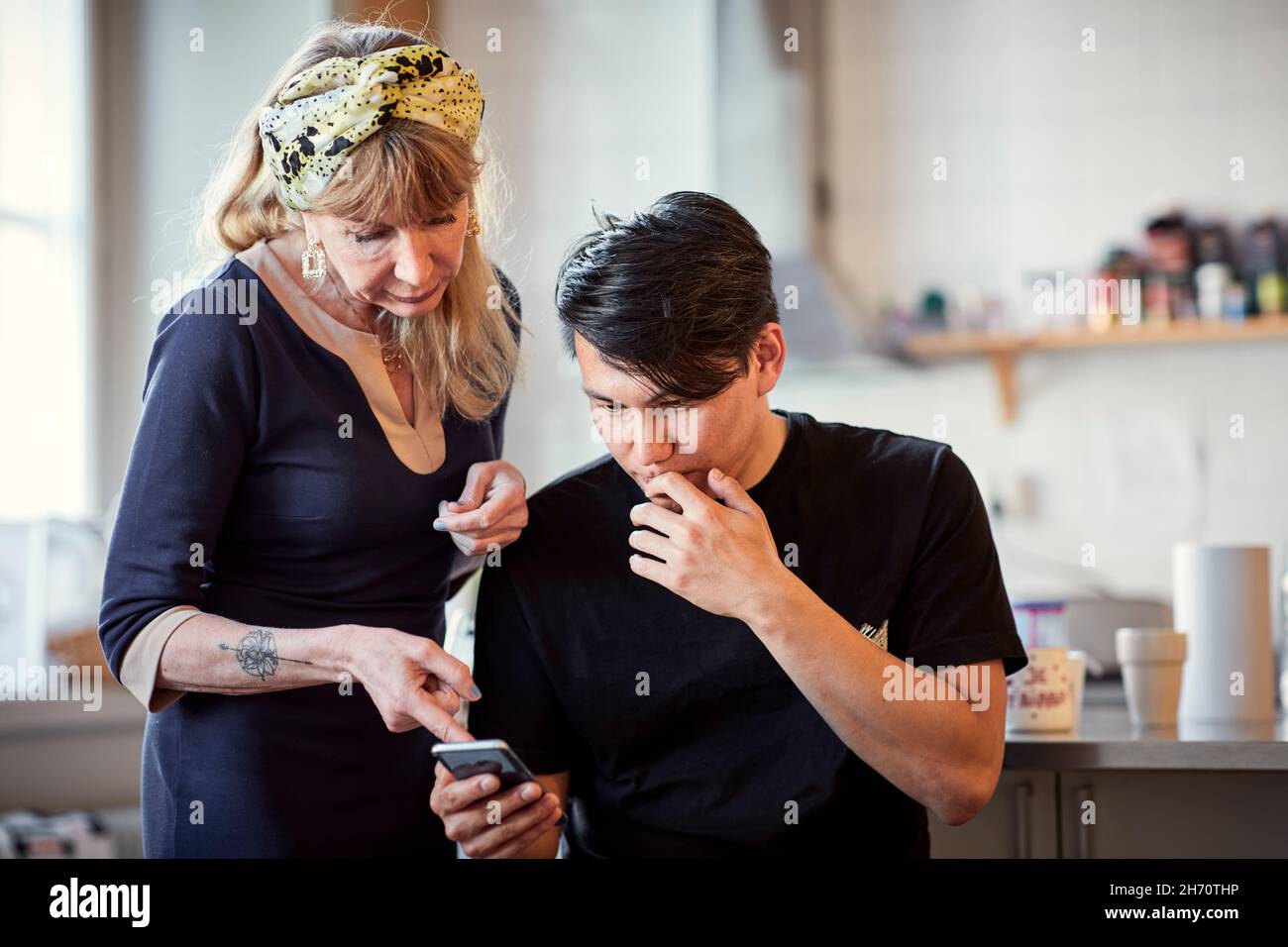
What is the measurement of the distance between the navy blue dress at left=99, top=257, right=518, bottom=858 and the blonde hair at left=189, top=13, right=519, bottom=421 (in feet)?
0.27

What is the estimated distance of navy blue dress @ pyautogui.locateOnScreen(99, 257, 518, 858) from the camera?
1167mm

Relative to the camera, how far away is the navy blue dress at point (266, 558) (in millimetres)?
1167

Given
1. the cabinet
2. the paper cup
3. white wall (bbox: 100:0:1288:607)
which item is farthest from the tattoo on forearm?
white wall (bbox: 100:0:1288:607)

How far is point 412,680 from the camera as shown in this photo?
1.07 m

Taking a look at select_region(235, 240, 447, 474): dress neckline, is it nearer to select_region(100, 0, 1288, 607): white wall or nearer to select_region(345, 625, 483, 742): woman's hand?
select_region(345, 625, 483, 742): woman's hand

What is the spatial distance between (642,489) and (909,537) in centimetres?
27

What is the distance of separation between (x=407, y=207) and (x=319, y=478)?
0.27 metres

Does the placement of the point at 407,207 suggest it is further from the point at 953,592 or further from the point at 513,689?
the point at 953,592

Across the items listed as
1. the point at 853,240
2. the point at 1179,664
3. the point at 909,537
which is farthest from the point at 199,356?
the point at 853,240

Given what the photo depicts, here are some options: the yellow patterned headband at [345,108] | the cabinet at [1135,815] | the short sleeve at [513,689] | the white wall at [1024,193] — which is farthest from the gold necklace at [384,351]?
the white wall at [1024,193]

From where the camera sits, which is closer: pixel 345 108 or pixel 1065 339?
pixel 345 108

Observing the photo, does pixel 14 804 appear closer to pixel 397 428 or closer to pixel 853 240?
pixel 397 428

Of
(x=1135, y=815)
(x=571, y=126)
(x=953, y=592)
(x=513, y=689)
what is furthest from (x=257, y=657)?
(x=571, y=126)

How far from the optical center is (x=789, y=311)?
330cm
